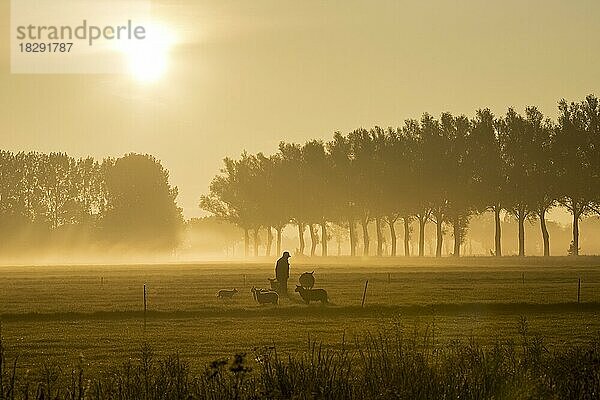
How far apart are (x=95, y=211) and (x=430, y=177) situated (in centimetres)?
8324

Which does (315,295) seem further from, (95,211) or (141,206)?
(95,211)

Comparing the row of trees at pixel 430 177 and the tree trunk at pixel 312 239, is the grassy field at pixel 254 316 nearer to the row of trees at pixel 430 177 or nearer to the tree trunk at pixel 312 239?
the row of trees at pixel 430 177

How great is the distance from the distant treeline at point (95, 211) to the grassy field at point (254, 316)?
114550 mm

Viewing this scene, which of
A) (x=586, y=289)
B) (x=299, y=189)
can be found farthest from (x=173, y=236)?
(x=586, y=289)

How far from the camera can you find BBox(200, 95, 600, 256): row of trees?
129250 millimetres

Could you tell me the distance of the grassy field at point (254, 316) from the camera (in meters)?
32.8

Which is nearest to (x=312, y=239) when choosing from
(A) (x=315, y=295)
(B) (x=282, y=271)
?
(B) (x=282, y=271)

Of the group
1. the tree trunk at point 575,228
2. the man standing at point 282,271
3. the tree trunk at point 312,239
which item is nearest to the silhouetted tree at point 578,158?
the tree trunk at point 575,228

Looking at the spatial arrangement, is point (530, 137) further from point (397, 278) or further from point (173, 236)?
point (173, 236)

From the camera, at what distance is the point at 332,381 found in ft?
52.9

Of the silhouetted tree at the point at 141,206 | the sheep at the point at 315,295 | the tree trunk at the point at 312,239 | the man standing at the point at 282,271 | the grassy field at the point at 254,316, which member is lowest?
the grassy field at the point at 254,316

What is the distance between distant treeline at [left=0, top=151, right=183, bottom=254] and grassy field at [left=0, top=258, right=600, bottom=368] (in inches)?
4510

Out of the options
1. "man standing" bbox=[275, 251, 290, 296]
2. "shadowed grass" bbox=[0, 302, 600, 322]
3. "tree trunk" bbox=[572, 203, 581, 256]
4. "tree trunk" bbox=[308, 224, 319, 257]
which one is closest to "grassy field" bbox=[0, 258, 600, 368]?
"shadowed grass" bbox=[0, 302, 600, 322]

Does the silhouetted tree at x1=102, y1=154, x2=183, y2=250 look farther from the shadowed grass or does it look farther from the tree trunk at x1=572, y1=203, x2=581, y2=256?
the shadowed grass
